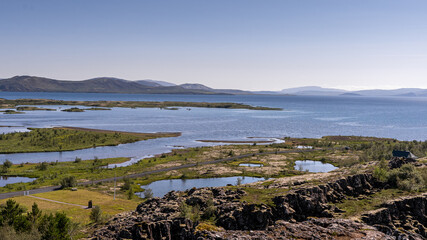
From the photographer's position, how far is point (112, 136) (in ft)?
516

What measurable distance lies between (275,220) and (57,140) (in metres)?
135

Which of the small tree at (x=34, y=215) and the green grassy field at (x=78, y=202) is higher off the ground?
the small tree at (x=34, y=215)

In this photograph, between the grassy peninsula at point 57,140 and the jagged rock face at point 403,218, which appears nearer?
the jagged rock face at point 403,218

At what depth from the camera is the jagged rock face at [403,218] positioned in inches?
1359

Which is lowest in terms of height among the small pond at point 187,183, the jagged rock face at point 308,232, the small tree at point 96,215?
the small pond at point 187,183

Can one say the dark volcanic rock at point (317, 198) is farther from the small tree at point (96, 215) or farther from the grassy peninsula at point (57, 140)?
the grassy peninsula at point (57, 140)

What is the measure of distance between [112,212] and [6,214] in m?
20.9

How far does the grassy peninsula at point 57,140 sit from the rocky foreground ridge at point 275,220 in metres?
111

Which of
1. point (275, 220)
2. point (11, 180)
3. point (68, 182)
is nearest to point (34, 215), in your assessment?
point (275, 220)

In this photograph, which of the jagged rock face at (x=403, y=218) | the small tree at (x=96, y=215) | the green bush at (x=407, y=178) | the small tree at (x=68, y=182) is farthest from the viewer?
the small tree at (x=68, y=182)

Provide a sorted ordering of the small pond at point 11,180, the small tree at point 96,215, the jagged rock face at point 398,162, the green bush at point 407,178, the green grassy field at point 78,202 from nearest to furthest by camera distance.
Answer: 1. the green bush at point 407,178
2. the small tree at point 96,215
3. the jagged rock face at point 398,162
4. the green grassy field at point 78,202
5. the small pond at point 11,180

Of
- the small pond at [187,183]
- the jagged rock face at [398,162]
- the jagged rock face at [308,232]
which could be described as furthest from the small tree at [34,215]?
the jagged rock face at [398,162]

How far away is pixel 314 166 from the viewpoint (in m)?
107

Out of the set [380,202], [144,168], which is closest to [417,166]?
[380,202]
